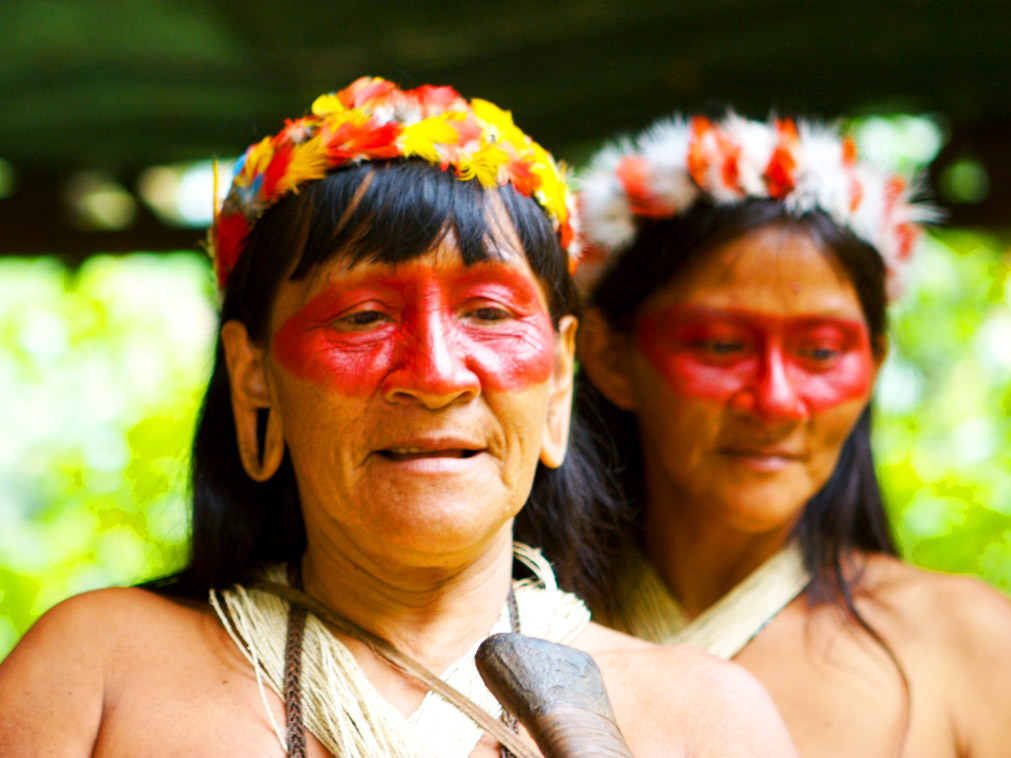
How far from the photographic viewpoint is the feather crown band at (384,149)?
1979 mm

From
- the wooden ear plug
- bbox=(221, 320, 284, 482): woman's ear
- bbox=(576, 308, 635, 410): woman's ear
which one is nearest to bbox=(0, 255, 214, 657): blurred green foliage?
bbox=(576, 308, 635, 410): woman's ear

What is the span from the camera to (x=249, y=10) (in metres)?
3.18

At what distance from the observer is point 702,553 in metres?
2.87

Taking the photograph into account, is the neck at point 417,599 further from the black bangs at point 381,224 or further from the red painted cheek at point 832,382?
the red painted cheek at point 832,382

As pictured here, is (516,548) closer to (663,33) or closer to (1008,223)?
(663,33)

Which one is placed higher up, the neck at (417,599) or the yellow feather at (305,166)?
the yellow feather at (305,166)

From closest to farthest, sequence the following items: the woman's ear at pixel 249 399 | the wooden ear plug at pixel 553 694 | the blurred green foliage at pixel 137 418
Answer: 1. the wooden ear plug at pixel 553 694
2. the woman's ear at pixel 249 399
3. the blurred green foliage at pixel 137 418

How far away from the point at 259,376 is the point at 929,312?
4.40 m

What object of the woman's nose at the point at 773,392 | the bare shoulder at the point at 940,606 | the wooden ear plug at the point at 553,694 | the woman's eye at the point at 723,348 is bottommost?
the bare shoulder at the point at 940,606

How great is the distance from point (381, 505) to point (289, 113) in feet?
7.60

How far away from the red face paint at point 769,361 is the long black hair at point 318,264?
1.19 feet

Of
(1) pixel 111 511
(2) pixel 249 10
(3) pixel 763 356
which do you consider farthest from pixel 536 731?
(1) pixel 111 511

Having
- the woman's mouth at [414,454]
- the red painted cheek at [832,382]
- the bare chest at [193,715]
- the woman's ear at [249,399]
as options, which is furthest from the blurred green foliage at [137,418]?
the woman's mouth at [414,454]

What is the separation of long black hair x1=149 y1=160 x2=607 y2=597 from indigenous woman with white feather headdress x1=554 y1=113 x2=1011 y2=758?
0.14 metres
